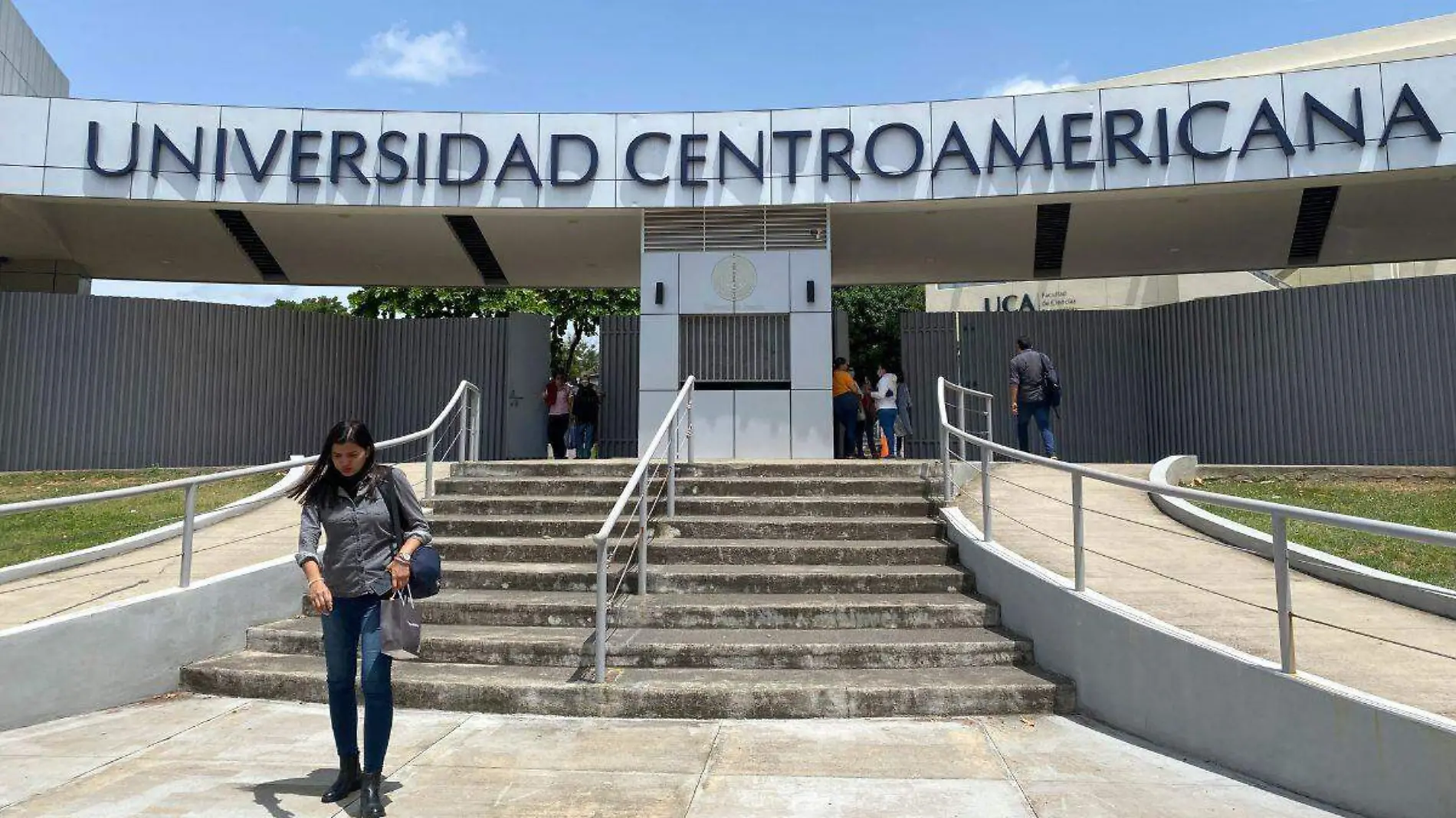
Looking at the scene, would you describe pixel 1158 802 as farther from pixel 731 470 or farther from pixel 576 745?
pixel 731 470

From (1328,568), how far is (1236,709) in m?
2.19

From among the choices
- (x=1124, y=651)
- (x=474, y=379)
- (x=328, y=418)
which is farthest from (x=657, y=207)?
(x=1124, y=651)

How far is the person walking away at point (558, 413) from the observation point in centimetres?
1404

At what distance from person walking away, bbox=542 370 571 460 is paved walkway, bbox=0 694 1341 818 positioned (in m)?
9.09

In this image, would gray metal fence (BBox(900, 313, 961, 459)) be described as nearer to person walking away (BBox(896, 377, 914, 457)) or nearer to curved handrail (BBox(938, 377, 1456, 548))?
person walking away (BBox(896, 377, 914, 457))

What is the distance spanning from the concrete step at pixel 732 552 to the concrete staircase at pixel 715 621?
0.01 metres

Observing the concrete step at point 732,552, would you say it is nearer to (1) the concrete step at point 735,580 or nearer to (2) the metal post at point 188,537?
(1) the concrete step at point 735,580

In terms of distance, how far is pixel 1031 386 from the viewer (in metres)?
10.4

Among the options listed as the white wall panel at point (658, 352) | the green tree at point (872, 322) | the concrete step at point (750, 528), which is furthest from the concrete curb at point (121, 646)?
the green tree at point (872, 322)

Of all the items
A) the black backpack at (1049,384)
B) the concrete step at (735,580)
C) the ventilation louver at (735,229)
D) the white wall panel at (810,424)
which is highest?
the ventilation louver at (735,229)

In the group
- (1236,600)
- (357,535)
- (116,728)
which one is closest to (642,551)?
(357,535)

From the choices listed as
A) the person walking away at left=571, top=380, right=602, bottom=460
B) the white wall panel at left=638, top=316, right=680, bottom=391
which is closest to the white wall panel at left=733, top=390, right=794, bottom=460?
the white wall panel at left=638, top=316, right=680, bottom=391

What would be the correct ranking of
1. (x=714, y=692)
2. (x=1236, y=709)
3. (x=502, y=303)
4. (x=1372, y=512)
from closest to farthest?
(x=1236, y=709) < (x=714, y=692) < (x=1372, y=512) < (x=502, y=303)

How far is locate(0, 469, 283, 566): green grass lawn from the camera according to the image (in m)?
6.59
